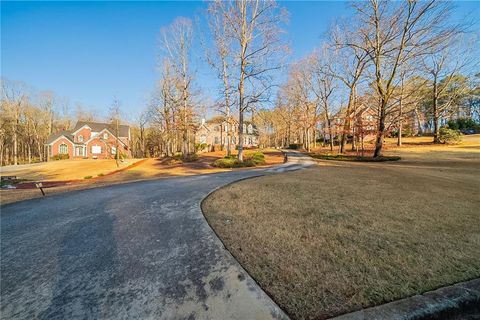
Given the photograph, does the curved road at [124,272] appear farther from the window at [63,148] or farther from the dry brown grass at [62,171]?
the window at [63,148]

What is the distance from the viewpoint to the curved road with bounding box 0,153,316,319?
1850 millimetres

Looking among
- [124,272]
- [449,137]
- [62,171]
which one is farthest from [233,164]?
[449,137]

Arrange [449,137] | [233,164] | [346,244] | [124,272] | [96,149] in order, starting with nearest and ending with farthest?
1. [124,272]
2. [346,244]
3. [233,164]
4. [449,137]
5. [96,149]

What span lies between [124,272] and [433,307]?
122 inches

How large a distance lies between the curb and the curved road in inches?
31.7

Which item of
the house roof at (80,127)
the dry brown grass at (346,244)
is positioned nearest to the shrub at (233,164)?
the dry brown grass at (346,244)

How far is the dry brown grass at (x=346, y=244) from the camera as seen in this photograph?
1.99 m

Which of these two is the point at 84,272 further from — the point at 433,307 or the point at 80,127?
the point at 80,127

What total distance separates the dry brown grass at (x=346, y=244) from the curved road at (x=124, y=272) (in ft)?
1.06

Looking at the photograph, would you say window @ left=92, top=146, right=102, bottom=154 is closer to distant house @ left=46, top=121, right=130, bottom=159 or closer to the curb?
distant house @ left=46, top=121, right=130, bottom=159

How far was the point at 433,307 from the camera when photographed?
5.81ft

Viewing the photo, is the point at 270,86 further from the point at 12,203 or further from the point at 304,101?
the point at 304,101

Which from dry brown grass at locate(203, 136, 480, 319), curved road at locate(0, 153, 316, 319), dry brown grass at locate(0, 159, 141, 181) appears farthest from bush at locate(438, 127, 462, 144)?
dry brown grass at locate(0, 159, 141, 181)

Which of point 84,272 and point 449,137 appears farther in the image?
point 449,137
